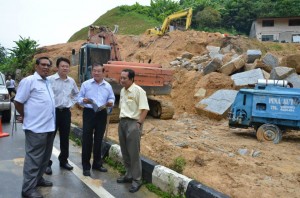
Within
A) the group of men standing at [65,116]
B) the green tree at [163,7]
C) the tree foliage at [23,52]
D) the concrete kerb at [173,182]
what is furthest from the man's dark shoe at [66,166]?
the green tree at [163,7]

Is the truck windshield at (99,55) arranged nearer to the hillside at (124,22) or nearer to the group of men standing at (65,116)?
the group of men standing at (65,116)

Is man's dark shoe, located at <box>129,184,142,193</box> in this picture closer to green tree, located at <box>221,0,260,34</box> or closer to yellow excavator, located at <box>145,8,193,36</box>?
yellow excavator, located at <box>145,8,193,36</box>

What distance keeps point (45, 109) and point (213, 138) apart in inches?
223

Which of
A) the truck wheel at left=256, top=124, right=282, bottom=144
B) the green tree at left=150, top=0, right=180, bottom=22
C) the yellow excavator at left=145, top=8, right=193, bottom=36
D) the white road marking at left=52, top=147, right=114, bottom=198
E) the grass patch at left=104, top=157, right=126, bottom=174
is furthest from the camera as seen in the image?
the green tree at left=150, top=0, right=180, bottom=22

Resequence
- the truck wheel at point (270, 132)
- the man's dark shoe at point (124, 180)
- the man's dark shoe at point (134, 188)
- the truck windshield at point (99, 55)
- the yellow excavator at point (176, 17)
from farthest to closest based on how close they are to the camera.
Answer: the yellow excavator at point (176, 17) → the truck windshield at point (99, 55) → the truck wheel at point (270, 132) → the man's dark shoe at point (124, 180) → the man's dark shoe at point (134, 188)

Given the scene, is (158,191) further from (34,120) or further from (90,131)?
(34,120)

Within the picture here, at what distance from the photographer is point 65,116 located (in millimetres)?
6059

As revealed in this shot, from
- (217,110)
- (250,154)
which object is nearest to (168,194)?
(250,154)

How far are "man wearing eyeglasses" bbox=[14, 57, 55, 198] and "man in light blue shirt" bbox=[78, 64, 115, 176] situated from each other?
1.05 m

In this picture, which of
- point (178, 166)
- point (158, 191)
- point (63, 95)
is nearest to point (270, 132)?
→ point (178, 166)

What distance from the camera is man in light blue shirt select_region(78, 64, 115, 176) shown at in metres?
5.93

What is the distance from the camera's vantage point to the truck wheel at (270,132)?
923 cm

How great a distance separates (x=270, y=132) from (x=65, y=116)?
552 centimetres

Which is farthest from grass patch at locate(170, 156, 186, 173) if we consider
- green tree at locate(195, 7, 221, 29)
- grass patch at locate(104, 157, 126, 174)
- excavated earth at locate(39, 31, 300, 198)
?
green tree at locate(195, 7, 221, 29)
